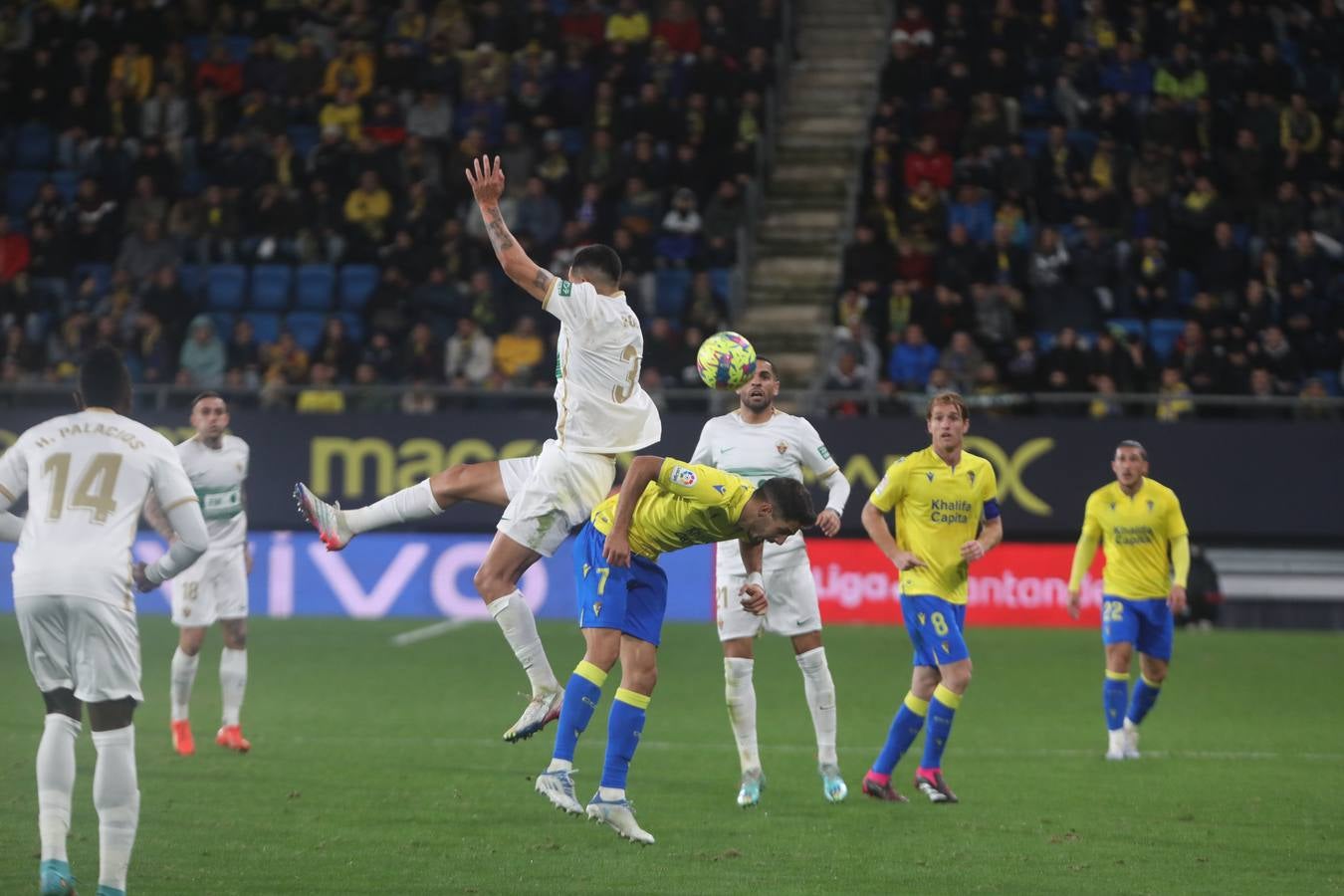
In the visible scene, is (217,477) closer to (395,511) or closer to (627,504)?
(395,511)

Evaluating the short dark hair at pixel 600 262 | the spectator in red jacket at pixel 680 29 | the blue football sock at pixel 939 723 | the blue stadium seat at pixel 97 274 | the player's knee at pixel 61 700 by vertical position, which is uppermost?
the spectator in red jacket at pixel 680 29

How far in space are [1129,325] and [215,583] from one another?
1310 cm

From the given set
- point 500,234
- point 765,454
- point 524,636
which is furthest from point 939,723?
point 500,234

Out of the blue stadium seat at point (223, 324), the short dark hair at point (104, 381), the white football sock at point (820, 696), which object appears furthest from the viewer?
the blue stadium seat at point (223, 324)

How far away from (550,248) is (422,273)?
1639 millimetres

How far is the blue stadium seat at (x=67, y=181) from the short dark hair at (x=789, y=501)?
62.7 feet

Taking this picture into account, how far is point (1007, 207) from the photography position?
76.4 ft

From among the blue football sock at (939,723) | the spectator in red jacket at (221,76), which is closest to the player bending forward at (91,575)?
the blue football sock at (939,723)

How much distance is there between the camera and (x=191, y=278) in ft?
78.0

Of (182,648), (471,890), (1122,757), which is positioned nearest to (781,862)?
(471,890)

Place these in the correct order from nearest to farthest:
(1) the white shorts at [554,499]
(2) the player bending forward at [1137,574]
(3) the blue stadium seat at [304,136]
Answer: (1) the white shorts at [554,499] → (2) the player bending forward at [1137,574] → (3) the blue stadium seat at [304,136]

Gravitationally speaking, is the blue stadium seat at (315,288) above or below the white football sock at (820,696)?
above

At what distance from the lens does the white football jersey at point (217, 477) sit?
41.3 ft

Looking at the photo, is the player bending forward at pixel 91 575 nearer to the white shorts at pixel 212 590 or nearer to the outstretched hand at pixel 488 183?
the outstretched hand at pixel 488 183
